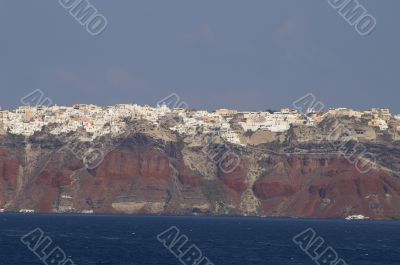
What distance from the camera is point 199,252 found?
15650 centimetres

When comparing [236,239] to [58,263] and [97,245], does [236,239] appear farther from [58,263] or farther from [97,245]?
[58,263]

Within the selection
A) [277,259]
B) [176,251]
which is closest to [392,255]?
[277,259]

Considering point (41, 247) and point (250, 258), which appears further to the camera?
point (41, 247)

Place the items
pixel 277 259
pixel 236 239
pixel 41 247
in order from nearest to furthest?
pixel 277 259 → pixel 41 247 → pixel 236 239

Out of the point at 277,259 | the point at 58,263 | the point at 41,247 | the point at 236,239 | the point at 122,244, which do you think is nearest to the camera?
the point at 58,263

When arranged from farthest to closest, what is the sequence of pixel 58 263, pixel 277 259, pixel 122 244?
pixel 122 244 < pixel 277 259 < pixel 58 263

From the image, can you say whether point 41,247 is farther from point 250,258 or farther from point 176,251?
point 250,258

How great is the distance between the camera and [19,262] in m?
138

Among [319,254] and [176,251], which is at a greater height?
[319,254]

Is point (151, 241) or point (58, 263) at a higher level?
point (151, 241)

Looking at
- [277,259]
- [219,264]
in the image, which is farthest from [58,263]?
[277,259]

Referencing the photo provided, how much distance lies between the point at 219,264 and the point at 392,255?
34318 millimetres

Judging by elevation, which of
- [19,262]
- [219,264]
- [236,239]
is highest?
[236,239]

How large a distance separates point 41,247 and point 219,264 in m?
34.0
